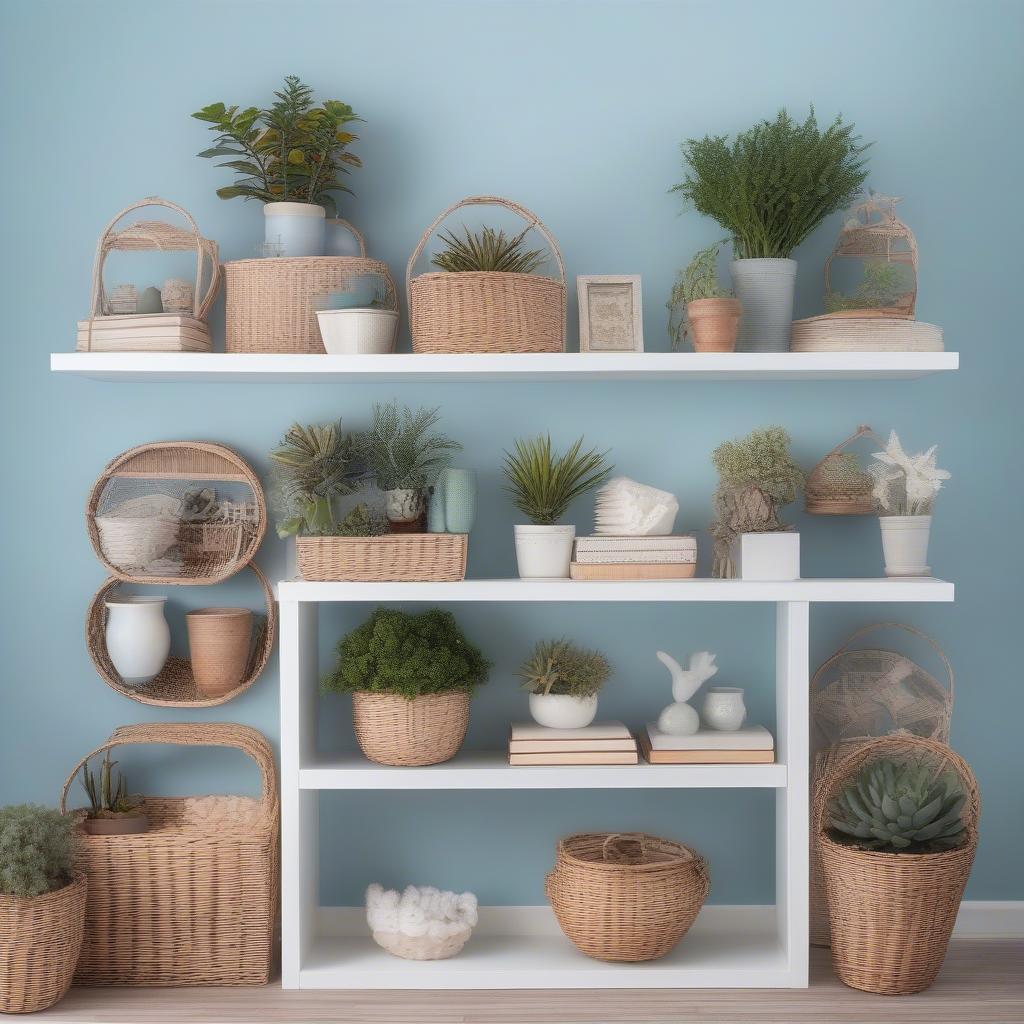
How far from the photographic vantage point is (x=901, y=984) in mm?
2404

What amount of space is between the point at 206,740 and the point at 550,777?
0.77 metres

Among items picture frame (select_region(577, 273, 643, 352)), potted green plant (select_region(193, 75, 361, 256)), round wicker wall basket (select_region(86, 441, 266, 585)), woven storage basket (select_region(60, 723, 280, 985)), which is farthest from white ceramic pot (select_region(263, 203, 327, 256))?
woven storage basket (select_region(60, 723, 280, 985))

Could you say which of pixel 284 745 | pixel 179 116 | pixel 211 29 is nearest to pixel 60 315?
pixel 179 116

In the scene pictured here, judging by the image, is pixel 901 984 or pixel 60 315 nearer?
pixel 901 984

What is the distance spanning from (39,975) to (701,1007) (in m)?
1.30

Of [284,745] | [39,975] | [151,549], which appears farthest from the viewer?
[151,549]

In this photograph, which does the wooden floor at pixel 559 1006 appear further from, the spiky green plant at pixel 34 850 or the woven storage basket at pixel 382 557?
the woven storage basket at pixel 382 557

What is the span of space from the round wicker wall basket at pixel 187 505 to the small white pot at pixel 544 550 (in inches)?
24.0

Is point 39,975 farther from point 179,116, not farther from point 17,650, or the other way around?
point 179,116

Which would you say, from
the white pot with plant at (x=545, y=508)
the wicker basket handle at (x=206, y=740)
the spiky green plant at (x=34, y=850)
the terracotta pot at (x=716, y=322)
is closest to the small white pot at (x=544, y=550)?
the white pot with plant at (x=545, y=508)

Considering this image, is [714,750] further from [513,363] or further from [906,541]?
[513,363]

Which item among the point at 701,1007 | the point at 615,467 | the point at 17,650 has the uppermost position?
the point at 615,467

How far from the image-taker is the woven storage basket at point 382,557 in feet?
8.09

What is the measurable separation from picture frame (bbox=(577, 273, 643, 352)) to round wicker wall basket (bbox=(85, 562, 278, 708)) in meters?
0.94
